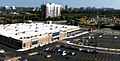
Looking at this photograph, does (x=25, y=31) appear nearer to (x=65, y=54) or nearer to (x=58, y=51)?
(x=58, y=51)

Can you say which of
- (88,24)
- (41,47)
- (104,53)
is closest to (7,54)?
(41,47)

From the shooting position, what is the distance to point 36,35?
26.7 m

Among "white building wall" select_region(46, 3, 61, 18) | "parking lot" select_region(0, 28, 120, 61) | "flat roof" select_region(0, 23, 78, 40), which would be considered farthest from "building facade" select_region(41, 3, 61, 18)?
"parking lot" select_region(0, 28, 120, 61)

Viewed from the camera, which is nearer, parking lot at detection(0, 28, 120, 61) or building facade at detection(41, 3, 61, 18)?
parking lot at detection(0, 28, 120, 61)

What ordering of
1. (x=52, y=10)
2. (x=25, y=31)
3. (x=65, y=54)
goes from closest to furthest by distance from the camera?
(x=65, y=54)
(x=25, y=31)
(x=52, y=10)

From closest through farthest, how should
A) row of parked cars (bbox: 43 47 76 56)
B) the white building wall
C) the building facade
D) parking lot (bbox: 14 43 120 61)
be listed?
1. parking lot (bbox: 14 43 120 61)
2. row of parked cars (bbox: 43 47 76 56)
3. the building facade
4. the white building wall

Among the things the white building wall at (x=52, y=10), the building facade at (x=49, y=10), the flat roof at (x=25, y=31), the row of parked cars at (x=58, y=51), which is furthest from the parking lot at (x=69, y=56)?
the white building wall at (x=52, y=10)

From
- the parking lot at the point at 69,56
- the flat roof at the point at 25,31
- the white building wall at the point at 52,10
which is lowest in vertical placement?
the parking lot at the point at 69,56

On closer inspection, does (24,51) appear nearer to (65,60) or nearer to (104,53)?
(65,60)

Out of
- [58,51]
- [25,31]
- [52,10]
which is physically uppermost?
[52,10]

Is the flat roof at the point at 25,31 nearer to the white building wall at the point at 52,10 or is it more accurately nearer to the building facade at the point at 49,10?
the building facade at the point at 49,10

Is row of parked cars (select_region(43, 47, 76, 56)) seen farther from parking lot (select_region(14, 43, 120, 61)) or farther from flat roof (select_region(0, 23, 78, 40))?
flat roof (select_region(0, 23, 78, 40))

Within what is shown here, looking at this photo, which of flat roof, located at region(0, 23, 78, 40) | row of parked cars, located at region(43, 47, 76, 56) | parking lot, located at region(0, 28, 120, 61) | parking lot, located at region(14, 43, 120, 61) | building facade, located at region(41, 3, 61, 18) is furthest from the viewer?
building facade, located at region(41, 3, 61, 18)

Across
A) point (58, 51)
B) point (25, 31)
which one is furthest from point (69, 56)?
point (25, 31)
